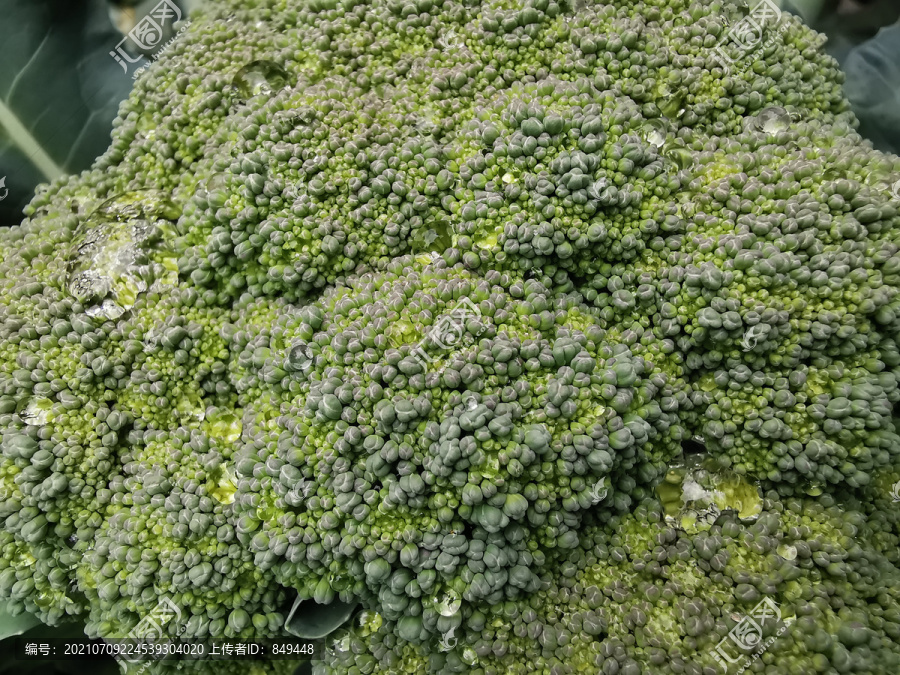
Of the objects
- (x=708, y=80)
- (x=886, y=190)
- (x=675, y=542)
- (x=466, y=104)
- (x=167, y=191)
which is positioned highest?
(x=167, y=191)

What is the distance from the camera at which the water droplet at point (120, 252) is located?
1387 mm

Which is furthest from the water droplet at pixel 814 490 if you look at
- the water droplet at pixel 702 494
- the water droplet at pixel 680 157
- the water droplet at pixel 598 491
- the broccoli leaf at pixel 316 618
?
the broccoli leaf at pixel 316 618

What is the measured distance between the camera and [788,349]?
115cm

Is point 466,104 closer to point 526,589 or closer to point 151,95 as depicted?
point 151,95

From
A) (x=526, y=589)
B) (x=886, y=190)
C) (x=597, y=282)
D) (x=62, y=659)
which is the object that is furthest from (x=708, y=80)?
(x=62, y=659)

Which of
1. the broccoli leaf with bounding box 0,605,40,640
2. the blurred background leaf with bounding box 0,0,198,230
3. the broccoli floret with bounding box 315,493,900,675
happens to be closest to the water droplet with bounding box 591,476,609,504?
the broccoli floret with bounding box 315,493,900,675

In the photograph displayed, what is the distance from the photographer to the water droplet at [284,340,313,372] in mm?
1184

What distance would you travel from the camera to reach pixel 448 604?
1137 mm

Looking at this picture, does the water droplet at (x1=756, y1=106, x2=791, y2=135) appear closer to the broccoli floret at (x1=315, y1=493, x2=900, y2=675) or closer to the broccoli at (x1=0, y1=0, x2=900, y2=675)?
the broccoli at (x1=0, y1=0, x2=900, y2=675)

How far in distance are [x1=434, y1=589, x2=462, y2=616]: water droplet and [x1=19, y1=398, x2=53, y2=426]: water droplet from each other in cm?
106

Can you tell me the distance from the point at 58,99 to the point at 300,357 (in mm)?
1584

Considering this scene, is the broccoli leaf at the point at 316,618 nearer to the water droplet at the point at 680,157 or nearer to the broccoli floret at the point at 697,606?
the broccoli floret at the point at 697,606

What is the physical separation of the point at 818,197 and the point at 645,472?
73 cm

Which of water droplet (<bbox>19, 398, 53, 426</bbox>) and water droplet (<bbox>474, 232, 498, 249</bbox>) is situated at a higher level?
water droplet (<bbox>19, 398, 53, 426</bbox>)
